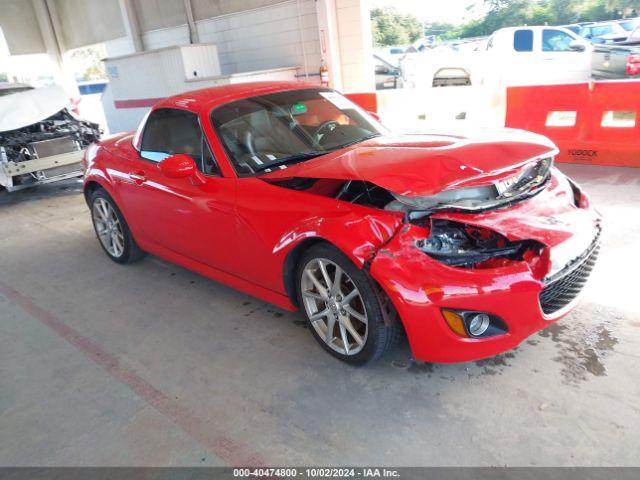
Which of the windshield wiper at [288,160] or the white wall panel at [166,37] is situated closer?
the windshield wiper at [288,160]

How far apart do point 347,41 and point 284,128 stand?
6933 mm

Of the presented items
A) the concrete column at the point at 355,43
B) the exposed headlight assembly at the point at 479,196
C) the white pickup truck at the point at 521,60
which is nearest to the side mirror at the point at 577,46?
the white pickup truck at the point at 521,60

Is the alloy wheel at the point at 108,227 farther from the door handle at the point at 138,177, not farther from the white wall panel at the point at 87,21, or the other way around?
the white wall panel at the point at 87,21

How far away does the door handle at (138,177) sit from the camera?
363 centimetres

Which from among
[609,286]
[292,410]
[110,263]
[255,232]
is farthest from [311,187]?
[110,263]

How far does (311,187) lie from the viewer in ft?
8.73

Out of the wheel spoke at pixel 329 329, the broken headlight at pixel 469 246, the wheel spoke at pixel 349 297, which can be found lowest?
the wheel spoke at pixel 329 329

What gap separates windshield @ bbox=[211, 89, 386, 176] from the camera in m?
3.02

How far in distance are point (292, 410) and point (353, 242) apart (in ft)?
2.87

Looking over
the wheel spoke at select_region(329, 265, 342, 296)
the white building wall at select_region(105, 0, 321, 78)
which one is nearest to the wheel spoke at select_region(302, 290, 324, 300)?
the wheel spoke at select_region(329, 265, 342, 296)

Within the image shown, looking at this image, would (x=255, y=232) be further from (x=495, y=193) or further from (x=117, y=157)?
(x=117, y=157)

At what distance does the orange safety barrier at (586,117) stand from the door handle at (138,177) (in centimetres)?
499

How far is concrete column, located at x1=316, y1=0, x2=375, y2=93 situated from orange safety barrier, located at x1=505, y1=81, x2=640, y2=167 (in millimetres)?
3664

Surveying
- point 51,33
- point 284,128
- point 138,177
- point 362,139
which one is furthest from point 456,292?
point 51,33
